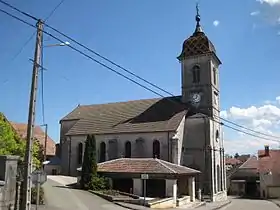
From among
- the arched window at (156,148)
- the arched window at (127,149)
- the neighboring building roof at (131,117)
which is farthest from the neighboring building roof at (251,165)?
the arched window at (127,149)

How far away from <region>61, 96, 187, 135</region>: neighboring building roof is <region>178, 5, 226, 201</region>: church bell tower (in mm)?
2199

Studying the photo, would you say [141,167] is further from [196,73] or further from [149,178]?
[196,73]

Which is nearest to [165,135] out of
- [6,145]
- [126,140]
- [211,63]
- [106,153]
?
[126,140]

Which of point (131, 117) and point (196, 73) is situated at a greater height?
point (196, 73)

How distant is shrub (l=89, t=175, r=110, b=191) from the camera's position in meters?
31.3

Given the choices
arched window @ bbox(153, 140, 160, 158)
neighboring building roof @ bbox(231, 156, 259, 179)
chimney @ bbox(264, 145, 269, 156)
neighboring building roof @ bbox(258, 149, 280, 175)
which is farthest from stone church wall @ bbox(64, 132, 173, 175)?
chimney @ bbox(264, 145, 269, 156)

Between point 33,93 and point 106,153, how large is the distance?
3204 centimetres

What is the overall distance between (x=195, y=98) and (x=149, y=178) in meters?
17.6

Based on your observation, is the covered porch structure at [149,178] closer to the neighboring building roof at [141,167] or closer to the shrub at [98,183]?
the neighboring building roof at [141,167]

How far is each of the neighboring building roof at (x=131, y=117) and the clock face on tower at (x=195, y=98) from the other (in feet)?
6.15

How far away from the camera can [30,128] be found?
1356cm

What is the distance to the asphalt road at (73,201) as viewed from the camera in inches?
883

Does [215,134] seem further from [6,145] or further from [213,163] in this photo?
[6,145]

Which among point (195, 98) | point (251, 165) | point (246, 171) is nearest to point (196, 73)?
point (195, 98)
